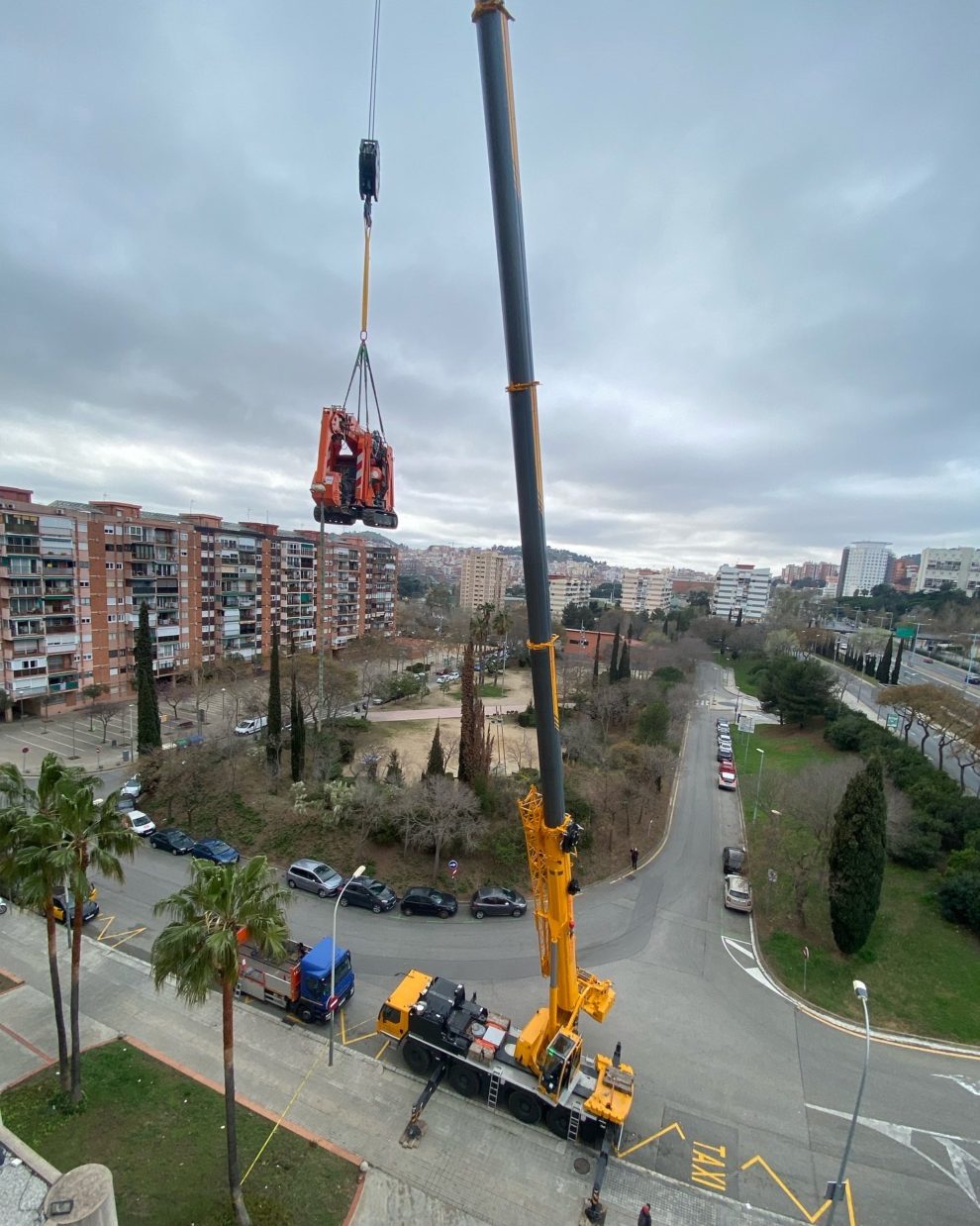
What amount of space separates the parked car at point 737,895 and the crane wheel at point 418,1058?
14.3 metres

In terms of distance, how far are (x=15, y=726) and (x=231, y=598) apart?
21723 millimetres

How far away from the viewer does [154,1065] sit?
554 inches

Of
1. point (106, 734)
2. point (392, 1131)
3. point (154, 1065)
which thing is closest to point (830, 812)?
point (392, 1131)

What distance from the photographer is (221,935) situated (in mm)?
9250

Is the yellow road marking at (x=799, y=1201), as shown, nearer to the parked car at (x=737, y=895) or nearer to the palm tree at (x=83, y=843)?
the parked car at (x=737, y=895)

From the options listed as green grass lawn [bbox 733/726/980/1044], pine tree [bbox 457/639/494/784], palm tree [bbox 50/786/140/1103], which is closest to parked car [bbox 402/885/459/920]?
pine tree [bbox 457/639/494/784]

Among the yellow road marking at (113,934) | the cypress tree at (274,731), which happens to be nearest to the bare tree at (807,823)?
the yellow road marking at (113,934)

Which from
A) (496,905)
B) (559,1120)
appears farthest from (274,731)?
(559,1120)

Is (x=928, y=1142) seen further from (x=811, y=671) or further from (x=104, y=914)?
(x=811, y=671)

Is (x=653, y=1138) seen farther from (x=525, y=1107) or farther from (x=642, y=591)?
(x=642, y=591)

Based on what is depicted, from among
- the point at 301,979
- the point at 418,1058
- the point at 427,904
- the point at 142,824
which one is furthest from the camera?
the point at 142,824

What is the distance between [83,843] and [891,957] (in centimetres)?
2586

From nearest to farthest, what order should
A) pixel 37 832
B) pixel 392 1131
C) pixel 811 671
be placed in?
pixel 37 832
pixel 392 1131
pixel 811 671

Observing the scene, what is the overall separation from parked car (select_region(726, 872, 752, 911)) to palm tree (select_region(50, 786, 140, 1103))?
71.8 feet
